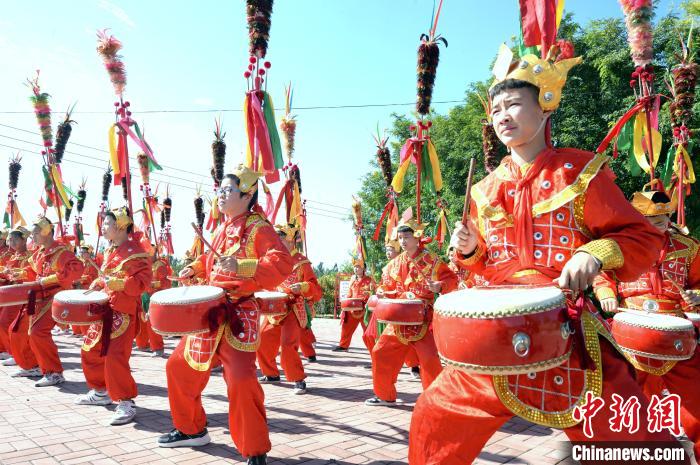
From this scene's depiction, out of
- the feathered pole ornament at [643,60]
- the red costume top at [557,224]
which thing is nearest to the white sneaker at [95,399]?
the red costume top at [557,224]

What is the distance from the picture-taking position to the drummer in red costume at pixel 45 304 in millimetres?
6383

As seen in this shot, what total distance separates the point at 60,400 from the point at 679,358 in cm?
618

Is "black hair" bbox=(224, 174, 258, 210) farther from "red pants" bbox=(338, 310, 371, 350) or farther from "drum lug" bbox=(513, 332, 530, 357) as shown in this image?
"red pants" bbox=(338, 310, 371, 350)

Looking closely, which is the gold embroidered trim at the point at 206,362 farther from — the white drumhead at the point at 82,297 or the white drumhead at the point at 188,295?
the white drumhead at the point at 82,297

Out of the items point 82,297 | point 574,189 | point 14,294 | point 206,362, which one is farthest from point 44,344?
point 574,189

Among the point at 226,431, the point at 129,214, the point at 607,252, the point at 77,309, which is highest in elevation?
the point at 129,214

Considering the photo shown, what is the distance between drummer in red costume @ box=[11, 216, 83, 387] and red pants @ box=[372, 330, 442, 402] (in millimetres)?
4462

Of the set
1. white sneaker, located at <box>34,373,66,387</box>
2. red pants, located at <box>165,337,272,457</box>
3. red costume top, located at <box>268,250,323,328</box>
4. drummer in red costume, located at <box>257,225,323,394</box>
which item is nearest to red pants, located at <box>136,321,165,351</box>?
white sneaker, located at <box>34,373,66,387</box>

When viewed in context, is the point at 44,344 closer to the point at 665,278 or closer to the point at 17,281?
the point at 17,281

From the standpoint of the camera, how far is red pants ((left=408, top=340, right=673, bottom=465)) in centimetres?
184

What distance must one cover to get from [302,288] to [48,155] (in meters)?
4.79

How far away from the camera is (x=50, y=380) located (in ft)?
21.0

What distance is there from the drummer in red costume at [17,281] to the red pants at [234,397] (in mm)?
4575

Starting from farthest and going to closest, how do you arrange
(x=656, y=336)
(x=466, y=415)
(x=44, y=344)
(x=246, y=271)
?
1. (x=44, y=344)
2. (x=246, y=271)
3. (x=656, y=336)
4. (x=466, y=415)
